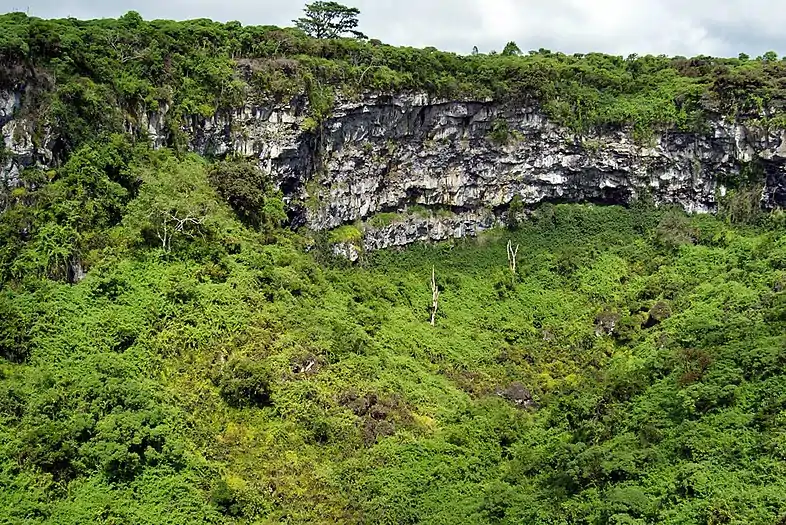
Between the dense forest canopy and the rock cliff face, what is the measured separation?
5.10 feet

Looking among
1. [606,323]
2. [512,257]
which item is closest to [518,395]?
[606,323]

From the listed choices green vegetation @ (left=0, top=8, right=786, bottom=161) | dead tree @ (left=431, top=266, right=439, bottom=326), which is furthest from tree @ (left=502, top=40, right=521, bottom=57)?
dead tree @ (left=431, top=266, right=439, bottom=326)

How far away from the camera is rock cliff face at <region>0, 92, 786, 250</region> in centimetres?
4153

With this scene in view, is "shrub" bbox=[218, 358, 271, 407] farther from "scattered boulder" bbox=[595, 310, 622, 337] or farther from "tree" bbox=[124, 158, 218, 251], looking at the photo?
"scattered boulder" bbox=[595, 310, 622, 337]

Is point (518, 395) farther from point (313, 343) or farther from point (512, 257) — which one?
point (512, 257)

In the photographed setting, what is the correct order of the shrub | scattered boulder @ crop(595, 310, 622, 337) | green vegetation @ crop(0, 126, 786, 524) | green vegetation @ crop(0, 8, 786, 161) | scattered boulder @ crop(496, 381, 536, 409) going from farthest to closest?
1. scattered boulder @ crop(595, 310, 622, 337)
2. scattered boulder @ crop(496, 381, 536, 409)
3. green vegetation @ crop(0, 8, 786, 161)
4. the shrub
5. green vegetation @ crop(0, 126, 786, 524)

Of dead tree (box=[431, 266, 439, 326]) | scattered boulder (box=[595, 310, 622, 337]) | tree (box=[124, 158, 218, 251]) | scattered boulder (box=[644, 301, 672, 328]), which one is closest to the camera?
tree (box=[124, 158, 218, 251])

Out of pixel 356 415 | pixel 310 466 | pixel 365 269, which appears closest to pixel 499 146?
pixel 365 269

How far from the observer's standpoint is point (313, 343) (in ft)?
100

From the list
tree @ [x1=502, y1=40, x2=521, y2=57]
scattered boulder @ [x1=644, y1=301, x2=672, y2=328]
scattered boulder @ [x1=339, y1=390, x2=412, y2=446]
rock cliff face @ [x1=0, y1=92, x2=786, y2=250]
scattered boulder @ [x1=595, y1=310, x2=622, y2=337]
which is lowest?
scattered boulder @ [x1=339, y1=390, x2=412, y2=446]

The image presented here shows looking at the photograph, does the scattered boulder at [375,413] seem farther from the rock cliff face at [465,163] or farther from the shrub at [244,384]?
the rock cliff face at [465,163]

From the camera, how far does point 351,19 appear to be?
49688mm

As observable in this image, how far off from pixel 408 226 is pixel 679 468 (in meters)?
25.3

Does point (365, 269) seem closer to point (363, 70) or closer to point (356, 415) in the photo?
point (363, 70)
